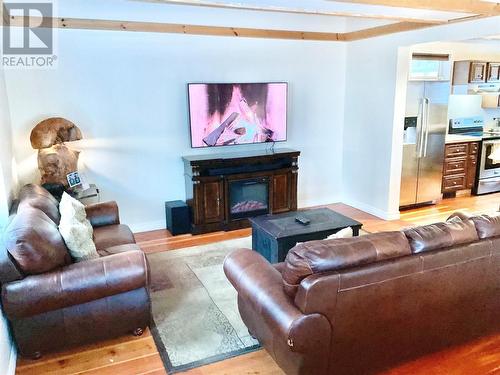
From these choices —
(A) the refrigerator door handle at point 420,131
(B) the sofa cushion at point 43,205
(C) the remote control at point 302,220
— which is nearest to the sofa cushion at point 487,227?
(C) the remote control at point 302,220

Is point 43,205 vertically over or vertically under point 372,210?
over

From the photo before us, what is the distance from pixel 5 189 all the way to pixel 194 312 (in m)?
1.74

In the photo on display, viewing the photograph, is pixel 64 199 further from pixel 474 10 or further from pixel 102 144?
pixel 474 10

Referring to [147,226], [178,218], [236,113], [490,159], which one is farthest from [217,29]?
[490,159]

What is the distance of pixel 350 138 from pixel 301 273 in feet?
13.9

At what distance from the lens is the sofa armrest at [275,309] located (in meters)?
1.94

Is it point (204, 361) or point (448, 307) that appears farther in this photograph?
point (204, 361)

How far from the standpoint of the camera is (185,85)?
15.9 feet

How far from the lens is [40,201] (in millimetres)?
3191

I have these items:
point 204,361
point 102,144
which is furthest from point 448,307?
point 102,144

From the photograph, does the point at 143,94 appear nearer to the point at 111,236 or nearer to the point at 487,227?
the point at 111,236

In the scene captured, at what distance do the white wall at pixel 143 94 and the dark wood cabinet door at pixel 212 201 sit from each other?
479mm

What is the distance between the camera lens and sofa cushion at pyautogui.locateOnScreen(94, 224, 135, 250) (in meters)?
3.28

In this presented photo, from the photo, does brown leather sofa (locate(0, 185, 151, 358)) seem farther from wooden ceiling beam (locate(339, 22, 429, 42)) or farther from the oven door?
the oven door
